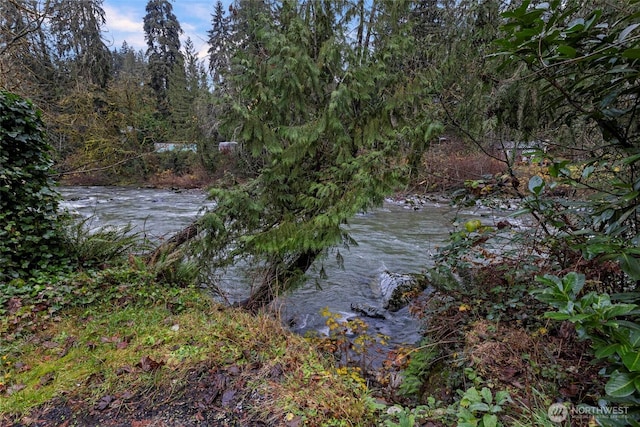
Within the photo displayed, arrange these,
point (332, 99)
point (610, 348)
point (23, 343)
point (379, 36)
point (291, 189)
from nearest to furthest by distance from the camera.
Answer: point (610, 348), point (23, 343), point (332, 99), point (379, 36), point (291, 189)

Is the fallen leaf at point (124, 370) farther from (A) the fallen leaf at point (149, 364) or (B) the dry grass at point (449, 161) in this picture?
(B) the dry grass at point (449, 161)

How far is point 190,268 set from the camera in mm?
4219

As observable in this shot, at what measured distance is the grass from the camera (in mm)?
2061

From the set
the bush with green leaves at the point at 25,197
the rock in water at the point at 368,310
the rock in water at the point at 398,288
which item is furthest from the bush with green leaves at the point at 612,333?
the bush with green leaves at the point at 25,197

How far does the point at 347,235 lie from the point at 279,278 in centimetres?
126

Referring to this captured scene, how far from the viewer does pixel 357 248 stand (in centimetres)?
859

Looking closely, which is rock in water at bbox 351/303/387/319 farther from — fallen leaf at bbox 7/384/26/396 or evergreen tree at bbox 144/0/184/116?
evergreen tree at bbox 144/0/184/116

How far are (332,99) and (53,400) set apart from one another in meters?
3.50

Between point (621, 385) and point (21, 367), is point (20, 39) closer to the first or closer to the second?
point (21, 367)

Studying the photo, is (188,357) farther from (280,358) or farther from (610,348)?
(610,348)

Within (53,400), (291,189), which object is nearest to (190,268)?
(291,189)

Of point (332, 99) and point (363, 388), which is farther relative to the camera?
point (332, 99)

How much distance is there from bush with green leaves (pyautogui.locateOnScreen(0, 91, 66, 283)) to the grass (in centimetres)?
61

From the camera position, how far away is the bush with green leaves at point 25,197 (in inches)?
133
